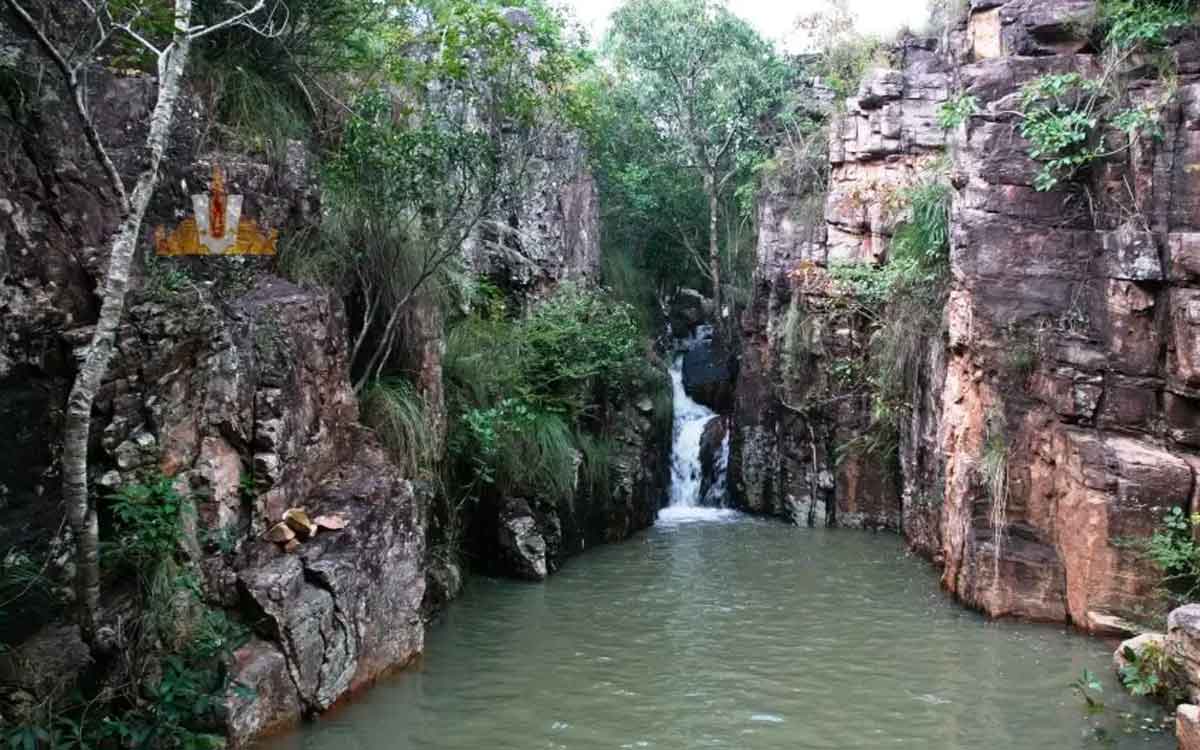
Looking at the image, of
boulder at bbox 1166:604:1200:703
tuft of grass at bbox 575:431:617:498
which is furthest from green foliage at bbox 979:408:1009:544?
tuft of grass at bbox 575:431:617:498

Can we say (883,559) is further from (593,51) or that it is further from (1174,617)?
(593,51)

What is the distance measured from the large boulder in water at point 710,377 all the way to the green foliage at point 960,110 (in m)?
8.44

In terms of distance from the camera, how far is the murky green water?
6.77 meters

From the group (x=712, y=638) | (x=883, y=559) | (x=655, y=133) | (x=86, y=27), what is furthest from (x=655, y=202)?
(x=86, y=27)

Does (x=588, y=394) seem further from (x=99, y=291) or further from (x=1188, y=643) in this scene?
(x=1188, y=643)

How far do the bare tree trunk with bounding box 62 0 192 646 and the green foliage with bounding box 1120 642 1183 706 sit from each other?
7.20 metres

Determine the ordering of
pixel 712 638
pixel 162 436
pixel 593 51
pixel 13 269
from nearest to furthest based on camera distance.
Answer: pixel 13 269, pixel 162 436, pixel 712 638, pixel 593 51

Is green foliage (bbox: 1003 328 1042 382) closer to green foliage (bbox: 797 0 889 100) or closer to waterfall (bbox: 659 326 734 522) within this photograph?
waterfall (bbox: 659 326 734 522)

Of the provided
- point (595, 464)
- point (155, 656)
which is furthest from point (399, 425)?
point (595, 464)

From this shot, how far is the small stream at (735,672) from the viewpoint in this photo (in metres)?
6.76

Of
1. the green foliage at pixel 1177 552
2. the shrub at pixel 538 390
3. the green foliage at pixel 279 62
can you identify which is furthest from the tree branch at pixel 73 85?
the green foliage at pixel 1177 552

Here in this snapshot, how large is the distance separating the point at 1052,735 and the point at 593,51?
16.9 metres

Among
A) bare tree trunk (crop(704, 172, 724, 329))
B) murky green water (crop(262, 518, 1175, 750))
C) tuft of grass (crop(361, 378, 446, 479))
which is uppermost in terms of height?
bare tree trunk (crop(704, 172, 724, 329))

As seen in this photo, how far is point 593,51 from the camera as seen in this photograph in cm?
2036
